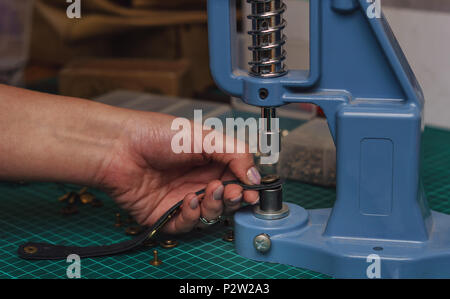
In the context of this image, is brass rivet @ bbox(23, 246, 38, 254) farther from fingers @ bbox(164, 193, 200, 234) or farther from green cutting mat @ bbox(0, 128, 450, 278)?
fingers @ bbox(164, 193, 200, 234)

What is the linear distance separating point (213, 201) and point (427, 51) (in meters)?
0.73

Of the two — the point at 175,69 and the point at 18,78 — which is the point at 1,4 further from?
the point at 175,69

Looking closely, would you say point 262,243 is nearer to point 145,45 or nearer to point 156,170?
point 156,170

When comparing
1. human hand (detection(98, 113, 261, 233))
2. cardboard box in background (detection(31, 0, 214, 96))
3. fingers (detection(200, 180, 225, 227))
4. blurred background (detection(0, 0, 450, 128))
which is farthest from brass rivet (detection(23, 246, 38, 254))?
cardboard box in background (detection(31, 0, 214, 96))

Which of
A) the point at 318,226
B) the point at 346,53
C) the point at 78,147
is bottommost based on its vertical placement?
the point at 318,226

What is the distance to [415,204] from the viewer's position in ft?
3.14

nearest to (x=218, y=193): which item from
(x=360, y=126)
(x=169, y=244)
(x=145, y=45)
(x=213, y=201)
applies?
(x=213, y=201)

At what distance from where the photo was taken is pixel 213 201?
1036 millimetres

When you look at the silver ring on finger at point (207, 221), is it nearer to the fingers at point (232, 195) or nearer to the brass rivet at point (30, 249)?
the fingers at point (232, 195)

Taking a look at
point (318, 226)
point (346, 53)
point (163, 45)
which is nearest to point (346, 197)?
point (318, 226)

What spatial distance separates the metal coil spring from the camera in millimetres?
957

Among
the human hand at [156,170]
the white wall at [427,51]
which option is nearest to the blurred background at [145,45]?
the white wall at [427,51]

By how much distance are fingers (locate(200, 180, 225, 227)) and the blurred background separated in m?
0.54

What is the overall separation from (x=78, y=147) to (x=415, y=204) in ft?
1.63
